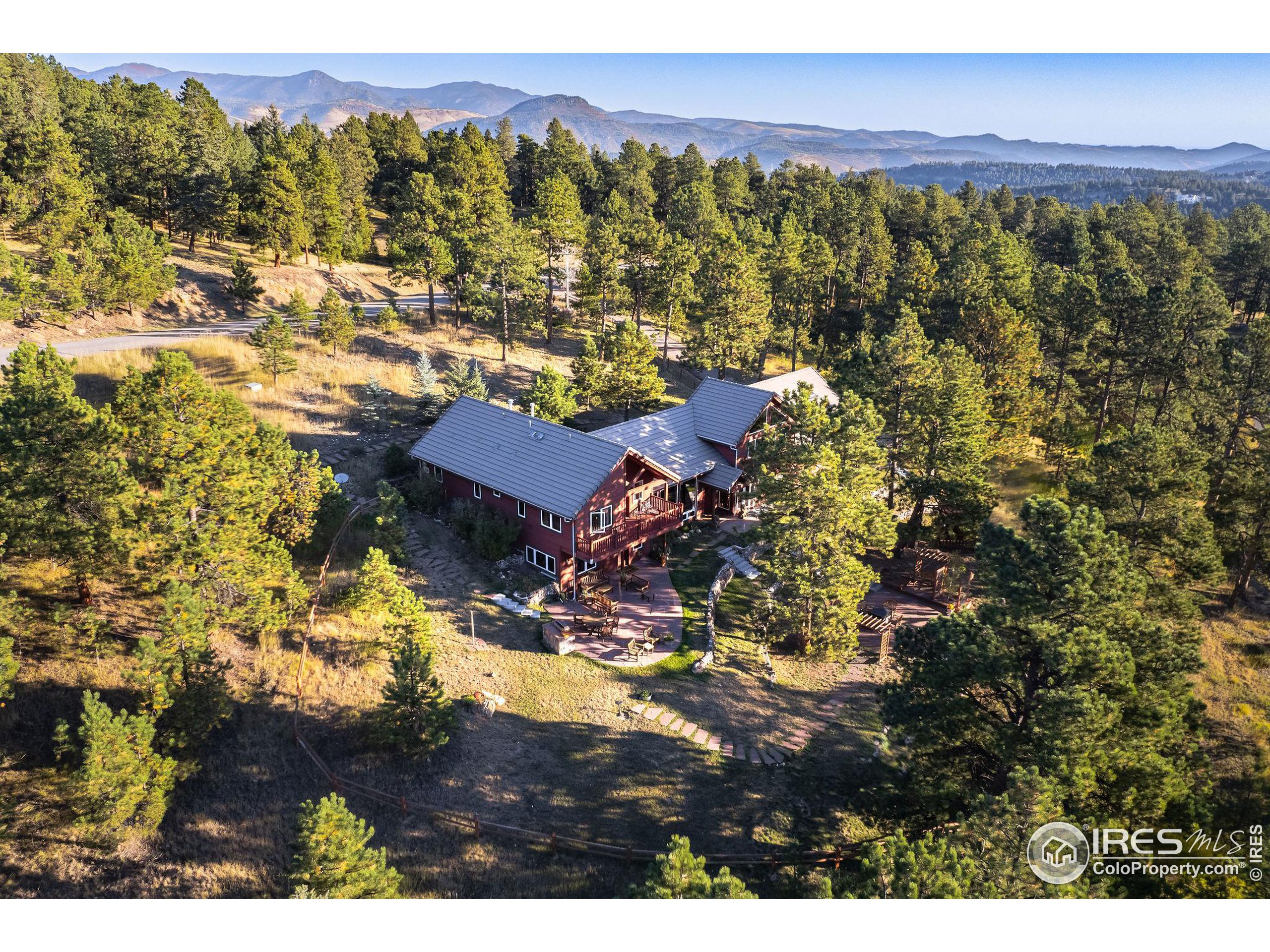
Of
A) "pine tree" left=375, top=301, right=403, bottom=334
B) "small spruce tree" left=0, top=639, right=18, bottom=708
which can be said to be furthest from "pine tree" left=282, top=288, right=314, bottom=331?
"small spruce tree" left=0, top=639, right=18, bottom=708

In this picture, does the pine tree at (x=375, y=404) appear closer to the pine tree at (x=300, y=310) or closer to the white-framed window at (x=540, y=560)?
the pine tree at (x=300, y=310)

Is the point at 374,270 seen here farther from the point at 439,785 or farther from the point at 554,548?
the point at 439,785

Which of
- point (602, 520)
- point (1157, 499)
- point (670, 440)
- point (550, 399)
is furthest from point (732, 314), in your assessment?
point (1157, 499)

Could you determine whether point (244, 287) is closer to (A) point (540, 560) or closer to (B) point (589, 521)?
(A) point (540, 560)

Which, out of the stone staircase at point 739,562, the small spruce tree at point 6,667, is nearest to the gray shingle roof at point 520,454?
the stone staircase at point 739,562

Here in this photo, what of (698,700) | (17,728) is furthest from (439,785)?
(17,728)

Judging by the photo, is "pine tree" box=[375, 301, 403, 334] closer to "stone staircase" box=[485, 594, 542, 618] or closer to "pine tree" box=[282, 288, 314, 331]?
"pine tree" box=[282, 288, 314, 331]
